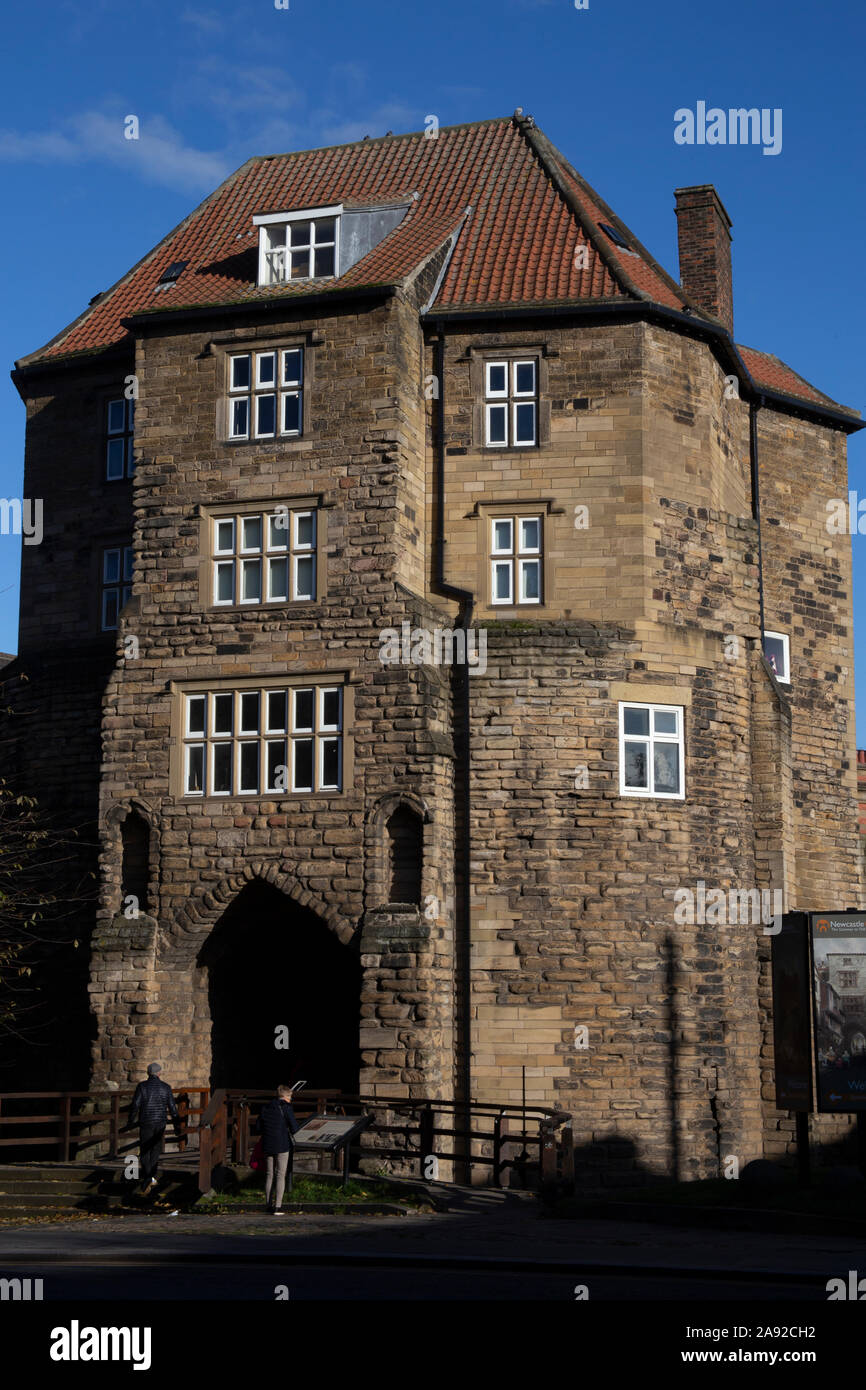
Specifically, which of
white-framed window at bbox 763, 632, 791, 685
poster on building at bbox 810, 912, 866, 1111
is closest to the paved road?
poster on building at bbox 810, 912, 866, 1111

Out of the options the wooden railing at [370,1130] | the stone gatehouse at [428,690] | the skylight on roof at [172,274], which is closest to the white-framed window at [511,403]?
the stone gatehouse at [428,690]

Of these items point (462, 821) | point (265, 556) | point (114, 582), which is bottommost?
point (462, 821)

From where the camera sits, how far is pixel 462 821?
→ 26.1m

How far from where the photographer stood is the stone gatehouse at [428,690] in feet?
83.1

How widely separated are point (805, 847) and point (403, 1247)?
17527mm

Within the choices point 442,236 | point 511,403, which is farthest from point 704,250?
point 511,403

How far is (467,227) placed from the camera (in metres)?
30.1

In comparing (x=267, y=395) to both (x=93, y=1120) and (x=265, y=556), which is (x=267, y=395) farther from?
(x=93, y=1120)

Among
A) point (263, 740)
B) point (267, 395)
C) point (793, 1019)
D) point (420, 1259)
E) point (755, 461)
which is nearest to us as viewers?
point (420, 1259)

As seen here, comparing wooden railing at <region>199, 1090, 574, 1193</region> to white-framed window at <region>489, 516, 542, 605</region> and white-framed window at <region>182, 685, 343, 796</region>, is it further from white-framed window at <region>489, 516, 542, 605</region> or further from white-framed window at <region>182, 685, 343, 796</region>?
white-framed window at <region>489, 516, 542, 605</region>

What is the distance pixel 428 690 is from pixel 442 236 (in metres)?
8.64

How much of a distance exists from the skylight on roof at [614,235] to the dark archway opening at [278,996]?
13.0 meters

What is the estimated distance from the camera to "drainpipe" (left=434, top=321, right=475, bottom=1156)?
83.6ft

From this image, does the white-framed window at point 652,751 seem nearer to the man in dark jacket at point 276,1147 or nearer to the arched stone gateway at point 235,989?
the arched stone gateway at point 235,989
